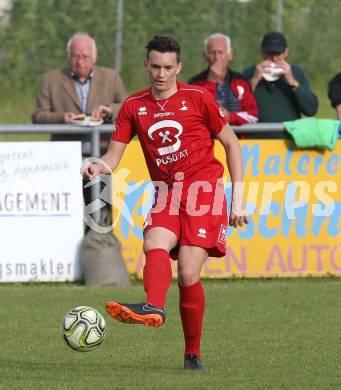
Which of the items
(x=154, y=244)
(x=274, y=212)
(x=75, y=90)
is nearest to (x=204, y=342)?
(x=154, y=244)

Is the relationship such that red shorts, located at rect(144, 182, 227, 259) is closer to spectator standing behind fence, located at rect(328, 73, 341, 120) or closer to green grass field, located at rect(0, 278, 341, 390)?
green grass field, located at rect(0, 278, 341, 390)

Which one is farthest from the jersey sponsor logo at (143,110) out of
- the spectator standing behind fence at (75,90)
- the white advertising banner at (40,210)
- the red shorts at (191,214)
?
the spectator standing behind fence at (75,90)

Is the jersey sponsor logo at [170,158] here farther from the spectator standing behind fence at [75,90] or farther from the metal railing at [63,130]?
the spectator standing behind fence at [75,90]

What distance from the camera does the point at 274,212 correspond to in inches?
459

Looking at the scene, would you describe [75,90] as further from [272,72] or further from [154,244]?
[154,244]

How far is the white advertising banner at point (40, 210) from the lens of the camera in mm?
11445

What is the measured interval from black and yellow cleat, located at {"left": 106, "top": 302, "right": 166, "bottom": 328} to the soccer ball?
34 centimetres

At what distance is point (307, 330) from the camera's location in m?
8.94

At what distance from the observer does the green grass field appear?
23.0ft

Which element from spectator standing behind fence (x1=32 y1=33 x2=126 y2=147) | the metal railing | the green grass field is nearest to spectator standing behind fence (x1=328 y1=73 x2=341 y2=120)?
the green grass field

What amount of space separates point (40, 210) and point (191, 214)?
428 cm

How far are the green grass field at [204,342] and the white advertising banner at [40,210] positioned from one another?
22 centimetres

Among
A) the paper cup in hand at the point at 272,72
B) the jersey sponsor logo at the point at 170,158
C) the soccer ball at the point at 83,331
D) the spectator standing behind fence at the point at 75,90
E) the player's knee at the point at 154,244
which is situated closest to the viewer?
the soccer ball at the point at 83,331

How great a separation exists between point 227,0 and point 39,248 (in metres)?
7.36
